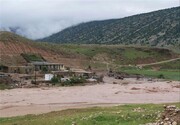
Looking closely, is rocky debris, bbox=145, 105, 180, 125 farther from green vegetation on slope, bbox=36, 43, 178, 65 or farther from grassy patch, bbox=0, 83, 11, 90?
green vegetation on slope, bbox=36, 43, 178, 65

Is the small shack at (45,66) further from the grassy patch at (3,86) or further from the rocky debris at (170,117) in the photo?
the rocky debris at (170,117)

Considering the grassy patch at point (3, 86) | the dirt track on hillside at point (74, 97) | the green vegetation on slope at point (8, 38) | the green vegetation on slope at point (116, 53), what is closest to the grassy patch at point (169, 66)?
the green vegetation on slope at point (116, 53)

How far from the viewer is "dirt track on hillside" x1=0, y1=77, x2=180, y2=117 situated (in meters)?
57.8

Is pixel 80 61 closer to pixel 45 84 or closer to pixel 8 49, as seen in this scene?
pixel 8 49

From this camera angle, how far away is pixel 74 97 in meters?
70.1

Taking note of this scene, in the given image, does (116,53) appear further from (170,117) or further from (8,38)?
(170,117)

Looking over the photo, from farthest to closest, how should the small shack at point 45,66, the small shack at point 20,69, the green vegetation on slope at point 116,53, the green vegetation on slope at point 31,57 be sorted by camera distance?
the green vegetation on slope at point 116,53 → the green vegetation on slope at point 31,57 → the small shack at point 45,66 → the small shack at point 20,69

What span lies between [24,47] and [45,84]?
57.4m

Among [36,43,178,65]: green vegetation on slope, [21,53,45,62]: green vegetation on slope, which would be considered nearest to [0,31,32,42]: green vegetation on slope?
[36,43,178,65]: green vegetation on slope

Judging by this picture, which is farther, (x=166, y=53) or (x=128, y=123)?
(x=166, y=53)

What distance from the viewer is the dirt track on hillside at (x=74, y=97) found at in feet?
190

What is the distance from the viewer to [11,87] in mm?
84562

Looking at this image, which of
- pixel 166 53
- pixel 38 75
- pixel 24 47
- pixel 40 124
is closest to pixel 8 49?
pixel 24 47

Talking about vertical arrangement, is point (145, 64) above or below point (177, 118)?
above
